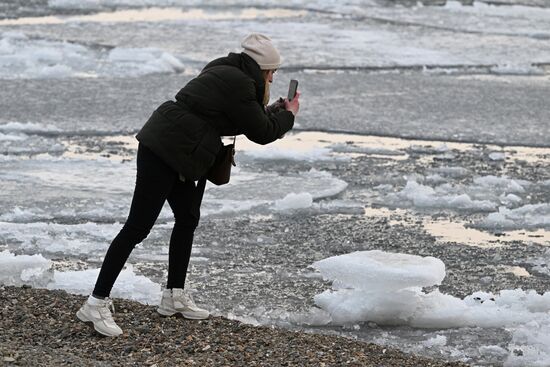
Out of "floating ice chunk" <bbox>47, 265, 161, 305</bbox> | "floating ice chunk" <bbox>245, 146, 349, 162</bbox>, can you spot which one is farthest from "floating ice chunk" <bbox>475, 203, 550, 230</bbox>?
"floating ice chunk" <bbox>47, 265, 161, 305</bbox>

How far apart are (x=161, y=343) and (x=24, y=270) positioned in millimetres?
1568

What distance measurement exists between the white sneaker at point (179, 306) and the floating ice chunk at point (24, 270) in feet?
3.48

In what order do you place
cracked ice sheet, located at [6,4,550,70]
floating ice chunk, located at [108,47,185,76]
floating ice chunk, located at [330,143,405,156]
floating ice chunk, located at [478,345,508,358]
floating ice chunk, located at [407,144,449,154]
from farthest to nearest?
cracked ice sheet, located at [6,4,550,70], floating ice chunk, located at [108,47,185,76], floating ice chunk, located at [407,144,449,154], floating ice chunk, located at [330,143,405,156], floating ice chunk, located at [478,345,508,358]

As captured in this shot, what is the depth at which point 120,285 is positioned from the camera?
670 centimetres

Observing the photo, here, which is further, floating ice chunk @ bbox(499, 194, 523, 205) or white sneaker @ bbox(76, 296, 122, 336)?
floating ice chunk @ bbox(499, 194, 523, 205)

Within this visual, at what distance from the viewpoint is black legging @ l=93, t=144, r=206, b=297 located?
217 inches

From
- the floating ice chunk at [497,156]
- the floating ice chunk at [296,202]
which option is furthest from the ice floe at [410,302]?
the floating ice chunk at [497,156]

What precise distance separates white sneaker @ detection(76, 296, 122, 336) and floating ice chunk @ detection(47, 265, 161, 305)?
861 mm

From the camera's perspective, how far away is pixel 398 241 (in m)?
8.06

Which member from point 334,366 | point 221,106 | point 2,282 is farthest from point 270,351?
point 2,282

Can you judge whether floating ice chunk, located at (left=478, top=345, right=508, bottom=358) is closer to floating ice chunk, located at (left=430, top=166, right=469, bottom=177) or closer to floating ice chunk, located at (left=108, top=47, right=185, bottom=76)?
floating ice chunk, located at (left=430, top=166, right=469, bottom=177)

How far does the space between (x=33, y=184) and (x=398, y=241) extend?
313 centimetres

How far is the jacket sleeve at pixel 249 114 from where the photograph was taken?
5449 mm

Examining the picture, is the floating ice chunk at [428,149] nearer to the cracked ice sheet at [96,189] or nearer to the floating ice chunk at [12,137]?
the cracked ice sheet at [96,189]
